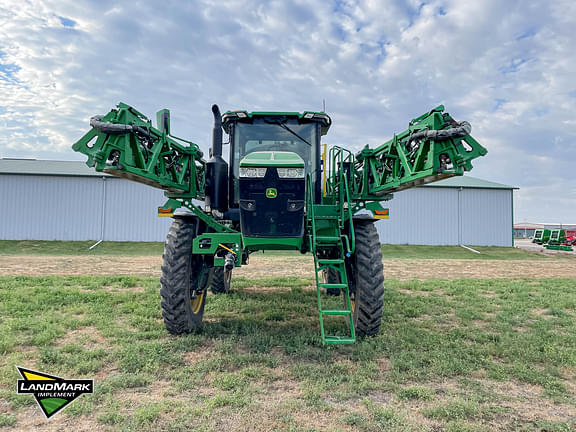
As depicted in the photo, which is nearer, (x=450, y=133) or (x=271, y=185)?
(x=450, y=133)

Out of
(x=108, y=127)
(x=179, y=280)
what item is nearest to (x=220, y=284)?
(x=179, y=280)

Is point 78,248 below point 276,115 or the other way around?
below

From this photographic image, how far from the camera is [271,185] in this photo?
15.2ft

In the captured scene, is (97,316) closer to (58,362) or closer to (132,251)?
(58,362)

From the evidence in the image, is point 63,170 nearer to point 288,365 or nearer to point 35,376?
point 35,376

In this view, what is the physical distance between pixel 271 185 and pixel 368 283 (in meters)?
1.75

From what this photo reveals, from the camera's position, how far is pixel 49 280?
8.81m

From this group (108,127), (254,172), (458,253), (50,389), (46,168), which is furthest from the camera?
(46,168)

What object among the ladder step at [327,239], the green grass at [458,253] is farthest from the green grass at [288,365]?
the green grass at [458,253]

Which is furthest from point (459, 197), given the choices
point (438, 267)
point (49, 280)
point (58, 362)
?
point (58, 362)

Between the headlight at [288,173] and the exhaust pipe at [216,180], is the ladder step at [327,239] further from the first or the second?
the exhaust pipe at [216,180]

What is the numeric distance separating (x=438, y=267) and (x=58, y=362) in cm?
1316

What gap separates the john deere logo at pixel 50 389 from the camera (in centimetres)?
311

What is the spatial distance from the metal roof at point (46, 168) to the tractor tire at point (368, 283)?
20489mm
